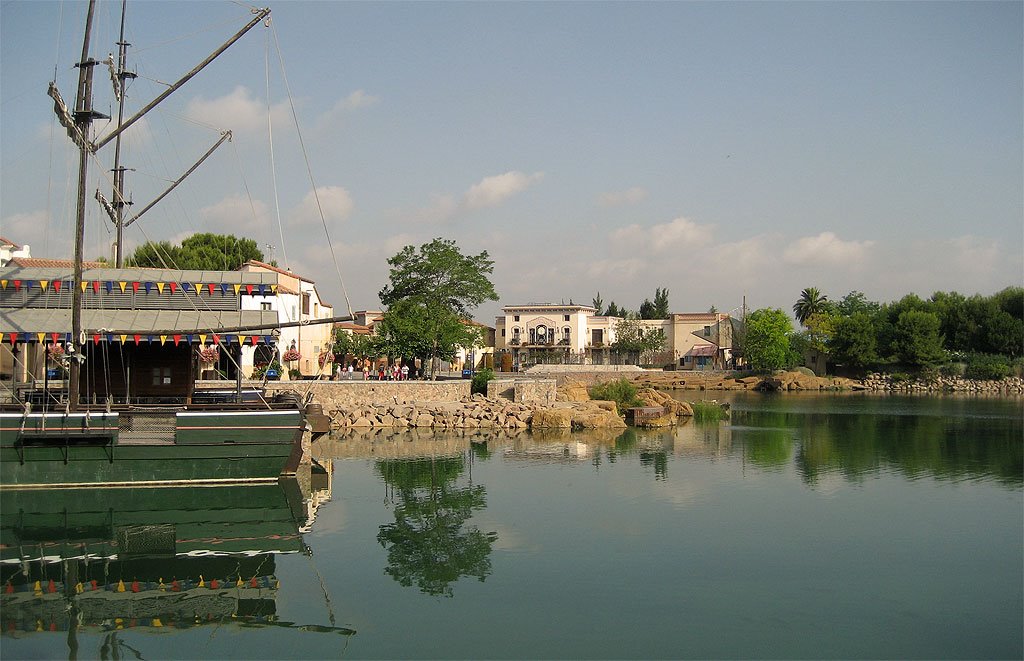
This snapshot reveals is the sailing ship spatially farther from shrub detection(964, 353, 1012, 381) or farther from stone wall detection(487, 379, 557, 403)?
shrub detection(964, 353, 1012, 381)

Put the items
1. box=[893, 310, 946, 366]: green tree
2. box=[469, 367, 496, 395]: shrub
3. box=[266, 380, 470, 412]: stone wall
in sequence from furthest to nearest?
box=[893, 310, 946, 366]: green tree, box=[469, 367, 496, 395]: shrub, box=[266, 380, 470, 412]: stone wall

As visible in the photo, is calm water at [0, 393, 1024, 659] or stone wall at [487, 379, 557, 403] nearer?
calm water at [0, 393, 1024, 659]

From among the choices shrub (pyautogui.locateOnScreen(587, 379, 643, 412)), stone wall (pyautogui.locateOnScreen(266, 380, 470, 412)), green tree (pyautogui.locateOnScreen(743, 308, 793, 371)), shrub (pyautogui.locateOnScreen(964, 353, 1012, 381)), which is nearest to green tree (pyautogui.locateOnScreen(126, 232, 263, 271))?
stone wall (pyautogui.locateOnScreen(266, 380, 470, 412))

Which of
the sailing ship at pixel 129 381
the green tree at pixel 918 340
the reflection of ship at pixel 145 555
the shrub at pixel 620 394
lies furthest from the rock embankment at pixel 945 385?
the reflection of ship at pixel 145 555

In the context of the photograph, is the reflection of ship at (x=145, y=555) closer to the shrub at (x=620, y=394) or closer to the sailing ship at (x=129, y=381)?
the sailing ship at (x=129, y=381)

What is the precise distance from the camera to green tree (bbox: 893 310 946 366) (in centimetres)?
7688

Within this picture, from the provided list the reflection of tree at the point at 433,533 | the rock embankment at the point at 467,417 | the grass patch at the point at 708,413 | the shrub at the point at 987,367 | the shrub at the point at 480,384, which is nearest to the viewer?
the reflection of tree at the point at 433,533

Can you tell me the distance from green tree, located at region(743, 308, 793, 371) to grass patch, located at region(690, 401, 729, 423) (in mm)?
33096

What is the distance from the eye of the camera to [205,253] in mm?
58750

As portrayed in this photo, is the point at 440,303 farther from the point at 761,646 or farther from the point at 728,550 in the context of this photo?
the point at 761,646

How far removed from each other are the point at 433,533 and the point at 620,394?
28698 millimetres

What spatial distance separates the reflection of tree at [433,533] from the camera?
16375 millimetres

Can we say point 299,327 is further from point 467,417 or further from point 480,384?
point 467,417

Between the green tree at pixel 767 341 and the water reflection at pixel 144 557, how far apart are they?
6243 centimetres
